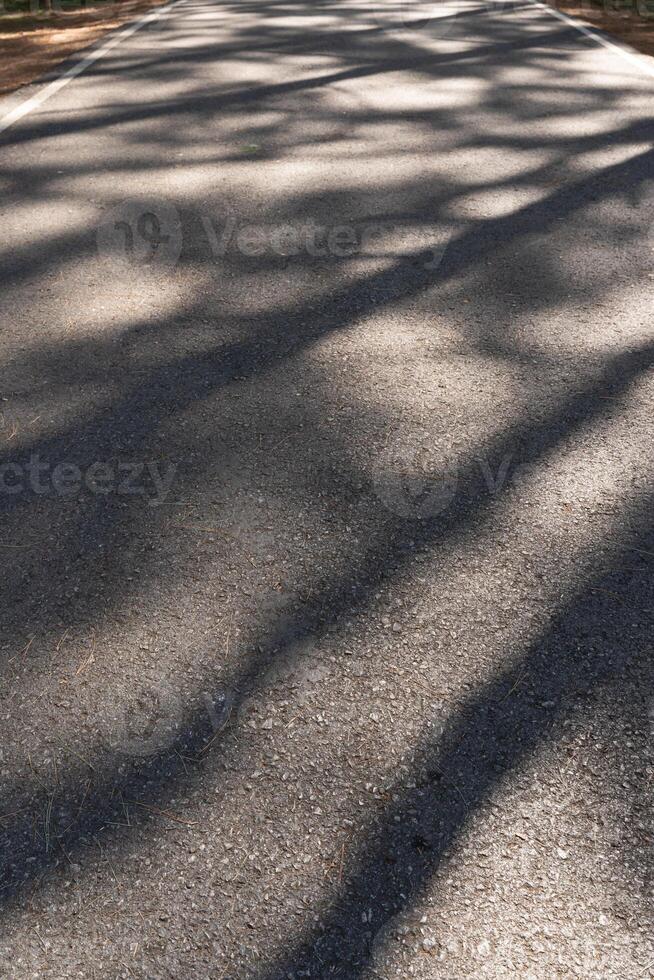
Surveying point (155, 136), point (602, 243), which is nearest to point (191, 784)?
point (602, 243)

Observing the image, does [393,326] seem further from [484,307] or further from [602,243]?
[602,243]

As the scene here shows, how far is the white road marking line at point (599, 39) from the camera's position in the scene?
368 inches

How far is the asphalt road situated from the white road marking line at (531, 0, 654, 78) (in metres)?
4.04

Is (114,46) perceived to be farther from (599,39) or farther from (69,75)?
(599,39)

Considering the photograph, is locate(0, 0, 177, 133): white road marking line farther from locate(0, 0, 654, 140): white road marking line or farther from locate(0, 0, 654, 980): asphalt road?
locate(0, 0, 654, 980): asphalt road

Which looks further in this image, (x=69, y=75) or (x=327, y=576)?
(x=69, y=75)

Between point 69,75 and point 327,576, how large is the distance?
27.2 feet

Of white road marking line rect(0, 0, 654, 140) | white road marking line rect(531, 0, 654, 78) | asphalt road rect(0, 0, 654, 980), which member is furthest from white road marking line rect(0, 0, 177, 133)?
white road marking line rect(531, 0, 654, 78)

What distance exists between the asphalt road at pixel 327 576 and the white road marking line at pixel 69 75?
2063mm

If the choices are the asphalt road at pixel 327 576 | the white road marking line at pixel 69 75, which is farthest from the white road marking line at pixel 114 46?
the asphalt road at pixel 327 576

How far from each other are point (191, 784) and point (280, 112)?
6908mm

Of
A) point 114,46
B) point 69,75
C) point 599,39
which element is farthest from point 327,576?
point 599,39

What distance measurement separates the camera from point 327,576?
2.89 meters

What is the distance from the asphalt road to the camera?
2.00m
